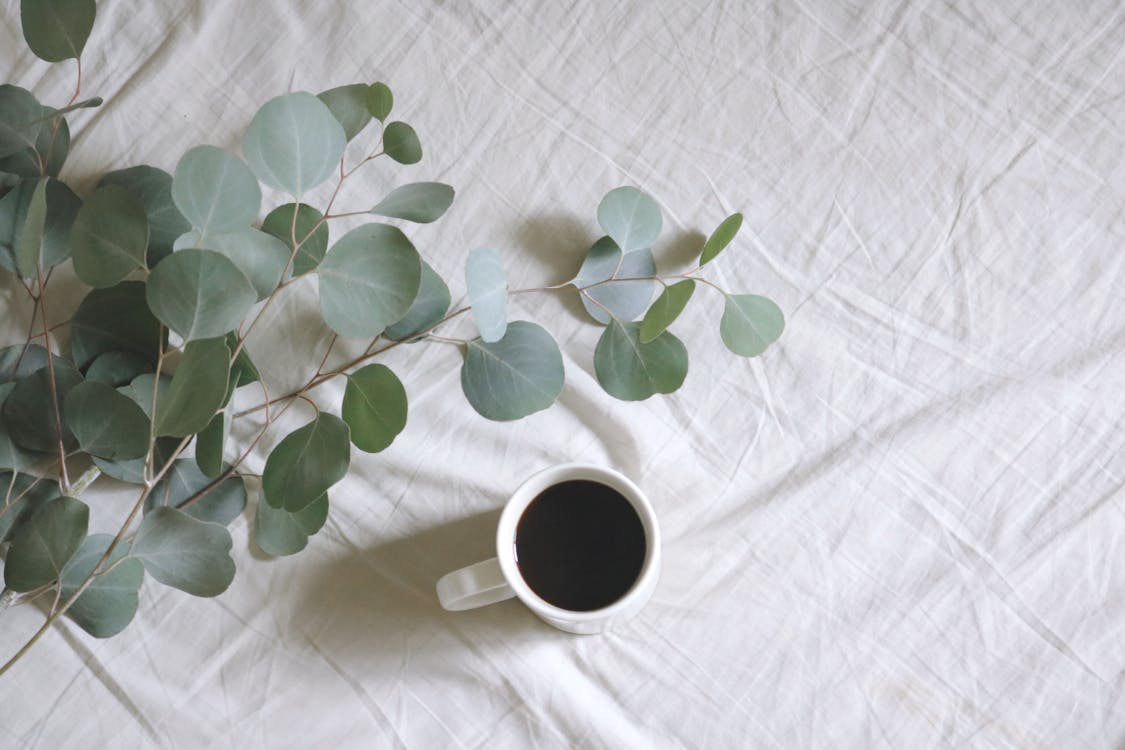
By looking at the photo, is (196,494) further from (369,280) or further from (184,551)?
(369,280)

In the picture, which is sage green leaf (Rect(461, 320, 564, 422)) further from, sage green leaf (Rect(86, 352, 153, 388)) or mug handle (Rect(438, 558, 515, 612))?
sage green leaf (Rect(86, 352, 153, 388))

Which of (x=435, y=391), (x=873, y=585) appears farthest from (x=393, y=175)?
(x=873, y=585)

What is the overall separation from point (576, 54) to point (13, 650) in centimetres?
53

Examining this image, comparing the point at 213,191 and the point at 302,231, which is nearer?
the point at 213,191

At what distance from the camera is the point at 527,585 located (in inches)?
23.1

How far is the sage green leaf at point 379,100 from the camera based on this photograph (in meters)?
0.62

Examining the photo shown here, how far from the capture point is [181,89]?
69 centimetres

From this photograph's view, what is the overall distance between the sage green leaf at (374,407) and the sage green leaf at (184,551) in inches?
3.6

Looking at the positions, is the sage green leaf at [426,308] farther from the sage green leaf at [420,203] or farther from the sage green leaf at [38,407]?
the sage green leaf at [38,407]

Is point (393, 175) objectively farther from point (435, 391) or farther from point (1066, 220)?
point (1066, 220)

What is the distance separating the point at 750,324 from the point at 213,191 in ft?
1.04

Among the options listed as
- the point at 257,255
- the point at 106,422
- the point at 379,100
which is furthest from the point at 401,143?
the point at 106,422

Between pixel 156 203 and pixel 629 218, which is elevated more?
pixel 629 218

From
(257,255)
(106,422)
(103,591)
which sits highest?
(257,255)
